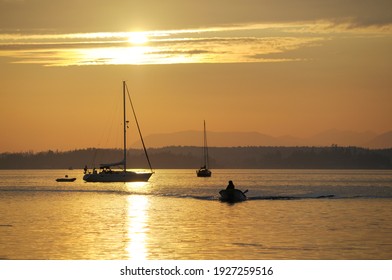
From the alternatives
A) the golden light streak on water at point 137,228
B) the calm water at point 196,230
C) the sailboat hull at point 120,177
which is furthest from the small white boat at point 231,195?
the sailboat hull at point 120,177

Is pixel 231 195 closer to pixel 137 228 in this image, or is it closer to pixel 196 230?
pixel 137 228

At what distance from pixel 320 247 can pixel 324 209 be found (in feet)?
100

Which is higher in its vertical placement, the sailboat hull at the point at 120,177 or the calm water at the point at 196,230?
the sailboat hull at the point at 120,177

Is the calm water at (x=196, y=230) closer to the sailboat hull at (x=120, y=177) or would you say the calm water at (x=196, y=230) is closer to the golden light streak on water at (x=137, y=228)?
the golden light streak on water at (x=137, y=228)

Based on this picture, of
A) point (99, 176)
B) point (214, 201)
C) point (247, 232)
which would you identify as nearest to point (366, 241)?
point (247, 232)

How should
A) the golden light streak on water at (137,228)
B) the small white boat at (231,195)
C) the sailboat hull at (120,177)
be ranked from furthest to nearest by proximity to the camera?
the sailboat hull at (120,177) < the small white boat at (231,195) < the golden light streak on water at (137,228)

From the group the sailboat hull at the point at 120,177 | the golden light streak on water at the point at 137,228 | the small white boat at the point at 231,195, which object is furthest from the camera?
the sailboat hull at the point at 120,177

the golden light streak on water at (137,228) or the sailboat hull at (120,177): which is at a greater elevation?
the sailboat hull at (120,177)

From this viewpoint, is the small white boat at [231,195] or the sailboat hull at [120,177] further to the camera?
the sailboat hull at [120,177]

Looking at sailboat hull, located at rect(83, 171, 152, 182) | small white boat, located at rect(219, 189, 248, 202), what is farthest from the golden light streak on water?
sailboat hull, located at rect(83, 171, 152, 182)

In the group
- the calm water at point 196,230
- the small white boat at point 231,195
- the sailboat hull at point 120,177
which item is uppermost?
the sailboat hull at point 120,177

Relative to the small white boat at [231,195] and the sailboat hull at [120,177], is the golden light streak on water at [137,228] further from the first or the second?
the sailboat hull at [120,177]
